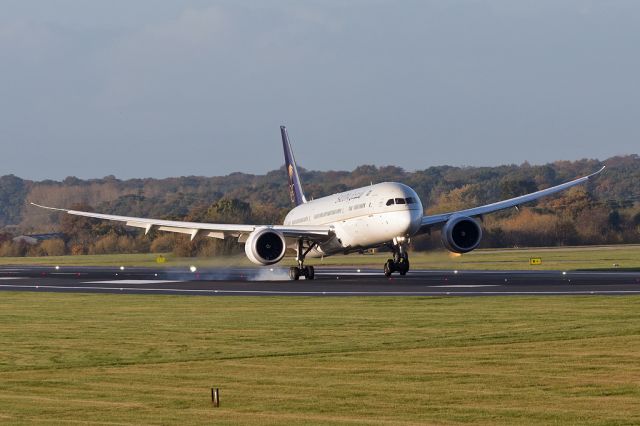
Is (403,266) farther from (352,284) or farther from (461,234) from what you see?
(352,284)

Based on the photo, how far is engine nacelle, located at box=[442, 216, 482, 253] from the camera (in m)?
62.8

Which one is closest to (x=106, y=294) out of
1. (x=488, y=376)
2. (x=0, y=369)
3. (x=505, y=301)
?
(x=505, y=301)

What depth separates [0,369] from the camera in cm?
2505

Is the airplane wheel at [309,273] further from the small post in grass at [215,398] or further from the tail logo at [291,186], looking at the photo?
the small post in grass at [215,398]

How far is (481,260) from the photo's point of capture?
283ft

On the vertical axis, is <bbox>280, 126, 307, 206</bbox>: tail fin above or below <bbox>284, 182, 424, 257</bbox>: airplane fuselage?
above

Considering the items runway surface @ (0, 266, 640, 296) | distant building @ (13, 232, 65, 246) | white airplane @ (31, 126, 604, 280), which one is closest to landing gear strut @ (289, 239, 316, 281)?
white airplane @ (31, 126, 604, 280)

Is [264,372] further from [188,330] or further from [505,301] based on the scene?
[505,301]

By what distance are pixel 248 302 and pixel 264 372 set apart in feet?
68.5

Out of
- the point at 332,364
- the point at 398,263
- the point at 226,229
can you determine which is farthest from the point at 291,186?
the point at 332,364

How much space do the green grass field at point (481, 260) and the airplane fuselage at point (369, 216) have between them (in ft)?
19.1

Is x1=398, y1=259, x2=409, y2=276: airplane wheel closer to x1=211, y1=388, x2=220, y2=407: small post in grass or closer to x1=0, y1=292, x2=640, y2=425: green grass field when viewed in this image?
x1=0, y1=292, x2=640, y2=425: green grass field

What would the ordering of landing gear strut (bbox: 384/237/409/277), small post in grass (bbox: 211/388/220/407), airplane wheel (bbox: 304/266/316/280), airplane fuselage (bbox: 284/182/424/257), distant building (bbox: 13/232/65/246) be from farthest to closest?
distant building (bbox: 13/232/65/246) < airplane wheel (bbox: 304/266/316/280) < landing gear strut (bbox: 384/237/409/277) < airplane fuselage (bbox: 284/182/424/257) < small post in grass (bbox: 211/388/220/407)

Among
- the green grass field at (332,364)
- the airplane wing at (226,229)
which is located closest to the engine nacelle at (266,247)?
the airplane wing at (226,229)
